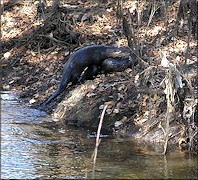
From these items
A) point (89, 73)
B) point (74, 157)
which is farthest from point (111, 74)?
A: point (74, 157)

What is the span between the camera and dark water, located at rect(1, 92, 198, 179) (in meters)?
5.50

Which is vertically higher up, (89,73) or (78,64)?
(78,64)

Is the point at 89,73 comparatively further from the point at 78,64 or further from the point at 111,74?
the point at 111,74

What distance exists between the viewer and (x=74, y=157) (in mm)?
6184

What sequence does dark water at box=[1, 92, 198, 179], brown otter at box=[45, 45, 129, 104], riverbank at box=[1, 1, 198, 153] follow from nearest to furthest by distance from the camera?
dark water at box=[1, 92, 198, 179] < riverbank at box=[1, 1, 198, 153] < brown otter at box=[45, 45, 129, 104]

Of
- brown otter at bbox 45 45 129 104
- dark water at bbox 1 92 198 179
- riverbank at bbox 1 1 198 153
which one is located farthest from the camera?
brown otter at bbox 45 45 129 104

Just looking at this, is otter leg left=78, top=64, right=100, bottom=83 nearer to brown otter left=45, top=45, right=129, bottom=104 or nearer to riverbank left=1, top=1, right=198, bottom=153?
brown otter left=45, top=45, right=129, bottom=104

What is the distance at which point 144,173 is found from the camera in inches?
218

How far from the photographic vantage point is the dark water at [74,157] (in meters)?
5.50

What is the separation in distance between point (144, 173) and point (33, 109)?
4445 millimetres

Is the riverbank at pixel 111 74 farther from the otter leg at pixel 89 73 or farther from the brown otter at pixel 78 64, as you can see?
the otter leg at pixel 89 73

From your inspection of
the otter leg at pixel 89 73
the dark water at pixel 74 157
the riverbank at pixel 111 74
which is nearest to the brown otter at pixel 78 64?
the otter leg at pixel 89 73

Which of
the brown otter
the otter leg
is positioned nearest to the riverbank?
the brown otter

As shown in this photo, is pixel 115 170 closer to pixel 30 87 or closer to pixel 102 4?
pixel 30 87
